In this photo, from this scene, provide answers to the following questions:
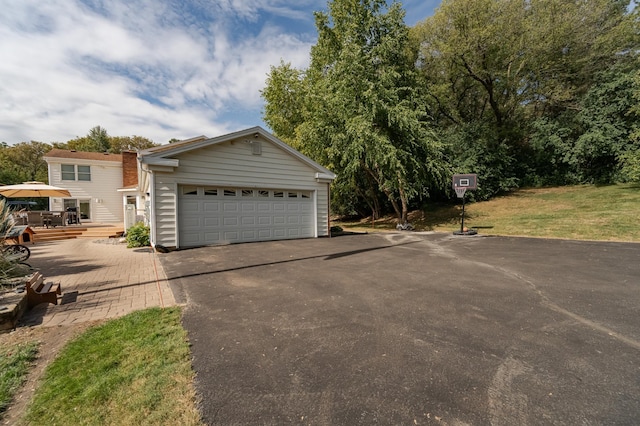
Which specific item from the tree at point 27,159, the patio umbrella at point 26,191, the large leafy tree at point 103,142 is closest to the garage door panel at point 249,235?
the patio umbrella at point 26,191

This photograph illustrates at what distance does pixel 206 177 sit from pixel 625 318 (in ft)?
35.2

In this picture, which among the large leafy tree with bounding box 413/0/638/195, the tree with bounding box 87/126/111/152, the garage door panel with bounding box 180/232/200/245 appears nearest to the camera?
the garage door panel with bounding box 180/232/200/245

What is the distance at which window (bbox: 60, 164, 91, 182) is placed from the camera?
752 inches

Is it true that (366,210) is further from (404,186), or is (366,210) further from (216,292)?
(216,292)

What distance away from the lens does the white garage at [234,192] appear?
30.4 ft

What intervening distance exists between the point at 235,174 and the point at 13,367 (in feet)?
27.5

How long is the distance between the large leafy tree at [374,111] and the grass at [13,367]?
1398 cm

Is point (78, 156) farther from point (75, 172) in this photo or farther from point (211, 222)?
point (211, 222)

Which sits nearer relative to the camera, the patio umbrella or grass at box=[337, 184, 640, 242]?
grass at box=[337, 184, 640, 242]

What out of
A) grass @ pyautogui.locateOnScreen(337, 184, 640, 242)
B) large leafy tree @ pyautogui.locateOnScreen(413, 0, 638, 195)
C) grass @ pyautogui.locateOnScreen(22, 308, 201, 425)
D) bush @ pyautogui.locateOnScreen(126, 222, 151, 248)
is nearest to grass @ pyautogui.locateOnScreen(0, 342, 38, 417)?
grass @ pyautogui.locateOnScreen(22, 308, 201, 425)

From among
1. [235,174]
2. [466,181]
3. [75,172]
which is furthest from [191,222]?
[75,172]

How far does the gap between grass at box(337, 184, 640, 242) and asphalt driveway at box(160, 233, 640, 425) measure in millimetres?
6966

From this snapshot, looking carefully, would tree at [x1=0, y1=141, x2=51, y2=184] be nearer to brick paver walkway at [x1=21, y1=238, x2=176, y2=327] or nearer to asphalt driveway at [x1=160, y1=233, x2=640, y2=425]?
brick paver walkway at [x1=21, y1=238, x2=176, y2=327]

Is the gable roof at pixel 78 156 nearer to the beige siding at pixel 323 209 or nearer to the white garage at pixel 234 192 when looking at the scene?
the white garage at pixel 234 192
